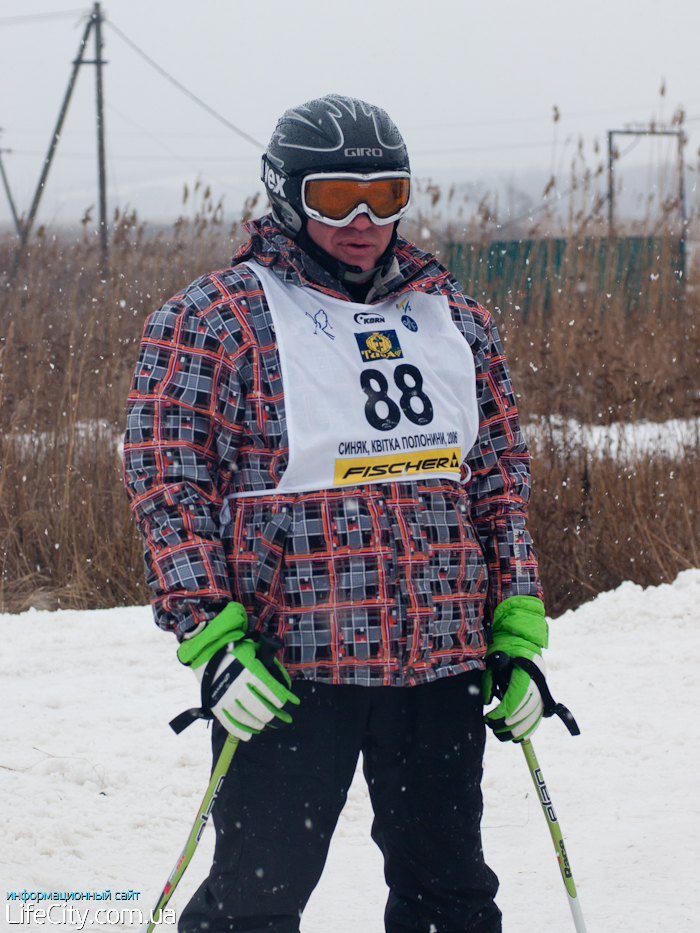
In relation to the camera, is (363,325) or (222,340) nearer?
(222,340)

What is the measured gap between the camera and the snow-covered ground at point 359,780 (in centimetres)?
259

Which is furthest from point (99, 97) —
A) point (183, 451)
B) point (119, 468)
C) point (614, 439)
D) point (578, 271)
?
point (183, 451)

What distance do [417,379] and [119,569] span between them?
354 centimetres

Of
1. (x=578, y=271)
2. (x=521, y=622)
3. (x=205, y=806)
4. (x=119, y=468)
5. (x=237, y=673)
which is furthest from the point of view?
(x=578, y=271)

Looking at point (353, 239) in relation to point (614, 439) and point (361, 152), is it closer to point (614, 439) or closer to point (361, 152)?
point (361, 152)

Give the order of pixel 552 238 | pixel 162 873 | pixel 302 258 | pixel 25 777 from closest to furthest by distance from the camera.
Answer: pixel 302 258 → pixel 162 873 → pixel 25 777 → pixel 552 238

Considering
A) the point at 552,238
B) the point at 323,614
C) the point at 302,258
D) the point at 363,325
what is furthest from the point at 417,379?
the point at 552,238

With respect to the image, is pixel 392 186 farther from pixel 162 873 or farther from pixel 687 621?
pixel 687 621

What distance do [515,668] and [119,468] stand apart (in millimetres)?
3633

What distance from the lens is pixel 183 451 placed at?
1.65 meters

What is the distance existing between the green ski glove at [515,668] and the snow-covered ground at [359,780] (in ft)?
3.06

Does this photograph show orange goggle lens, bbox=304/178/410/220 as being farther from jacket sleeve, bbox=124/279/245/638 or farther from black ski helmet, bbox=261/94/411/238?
jacket sleeve, bbox=124/279/245/638

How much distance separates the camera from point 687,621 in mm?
4512

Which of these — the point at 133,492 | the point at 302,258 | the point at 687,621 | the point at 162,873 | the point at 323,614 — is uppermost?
the point at 302,258
